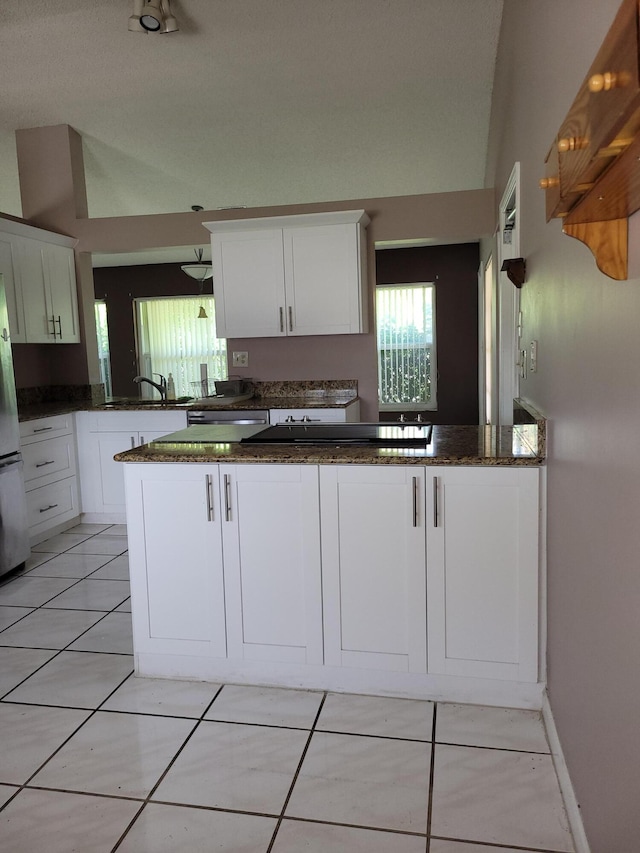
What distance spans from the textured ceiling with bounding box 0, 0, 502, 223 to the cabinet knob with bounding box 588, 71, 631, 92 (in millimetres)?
3167

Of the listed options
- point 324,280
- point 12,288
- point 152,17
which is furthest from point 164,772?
point 12,288

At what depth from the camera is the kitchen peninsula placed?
2.15 m

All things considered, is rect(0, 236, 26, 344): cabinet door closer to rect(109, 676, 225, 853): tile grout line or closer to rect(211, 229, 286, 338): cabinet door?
rect(211, 229, 286, 338): cabinet door

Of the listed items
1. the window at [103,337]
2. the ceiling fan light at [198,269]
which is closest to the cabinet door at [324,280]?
the ceiling fan light at [198,269]

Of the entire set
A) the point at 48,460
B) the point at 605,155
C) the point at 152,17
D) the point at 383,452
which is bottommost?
the point at 48,460

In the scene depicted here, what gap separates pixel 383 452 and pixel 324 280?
8.59 ft

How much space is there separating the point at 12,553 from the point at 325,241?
2823 mm

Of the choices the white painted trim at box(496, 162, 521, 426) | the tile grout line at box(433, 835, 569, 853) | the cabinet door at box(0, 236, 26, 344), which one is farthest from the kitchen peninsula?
the cabinet door at box(0, 236, 26, 344)

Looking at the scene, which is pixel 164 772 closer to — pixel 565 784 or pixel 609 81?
pixel 565 784

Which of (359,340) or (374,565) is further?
(359,340)

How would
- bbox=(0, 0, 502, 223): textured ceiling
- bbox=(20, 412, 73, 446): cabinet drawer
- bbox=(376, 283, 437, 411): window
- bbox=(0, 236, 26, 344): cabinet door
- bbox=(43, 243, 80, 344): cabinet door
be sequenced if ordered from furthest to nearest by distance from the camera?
bbox=(376, 283, 437, 411): window
bbox=(43, 243, 80, 344): cabinet door
bbox=(0, 236, 26, 344): cabinet door
bbox=(20, 412, 73, 446): cabinet drawer
bbox=(0, 0, 502, 223): textured ceiling

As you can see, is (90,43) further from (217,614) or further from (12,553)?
(217,614)

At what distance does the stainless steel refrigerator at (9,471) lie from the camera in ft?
11.6

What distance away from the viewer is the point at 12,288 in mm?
4430
